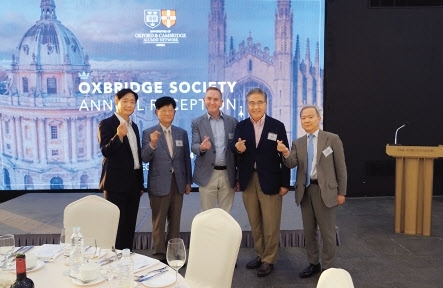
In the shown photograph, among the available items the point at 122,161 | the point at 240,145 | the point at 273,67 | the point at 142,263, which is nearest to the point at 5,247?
the point at 142,263

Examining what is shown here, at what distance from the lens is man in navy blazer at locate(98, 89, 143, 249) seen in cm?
341

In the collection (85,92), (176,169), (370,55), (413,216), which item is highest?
(370,55)

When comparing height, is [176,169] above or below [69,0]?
below

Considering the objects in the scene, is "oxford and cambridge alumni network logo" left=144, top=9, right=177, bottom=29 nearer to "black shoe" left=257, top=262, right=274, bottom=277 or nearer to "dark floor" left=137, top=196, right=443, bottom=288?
"dark floor" left=137, top=196, right=443, bottom=288

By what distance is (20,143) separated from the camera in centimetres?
648

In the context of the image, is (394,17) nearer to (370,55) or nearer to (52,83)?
(370,55)

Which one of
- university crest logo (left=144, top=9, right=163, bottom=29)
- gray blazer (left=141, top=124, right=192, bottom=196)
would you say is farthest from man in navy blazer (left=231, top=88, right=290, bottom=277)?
university crest logo (left=144, top=9, right=163, bottom=29)

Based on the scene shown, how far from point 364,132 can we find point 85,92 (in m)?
4.32

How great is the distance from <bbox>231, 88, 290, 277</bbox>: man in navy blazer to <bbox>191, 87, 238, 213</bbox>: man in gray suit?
102 millimetres

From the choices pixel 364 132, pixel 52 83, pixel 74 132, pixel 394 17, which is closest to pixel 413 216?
pixel 364 132

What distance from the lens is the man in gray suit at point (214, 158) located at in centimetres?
371

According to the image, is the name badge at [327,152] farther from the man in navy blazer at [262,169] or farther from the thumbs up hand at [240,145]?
the thumbs up hand at [240,145]

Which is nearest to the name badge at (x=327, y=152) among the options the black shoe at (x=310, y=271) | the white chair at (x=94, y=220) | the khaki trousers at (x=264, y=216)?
the khaki trousers at (x=264, y=216)

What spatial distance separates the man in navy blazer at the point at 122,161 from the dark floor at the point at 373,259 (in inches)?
27.5
